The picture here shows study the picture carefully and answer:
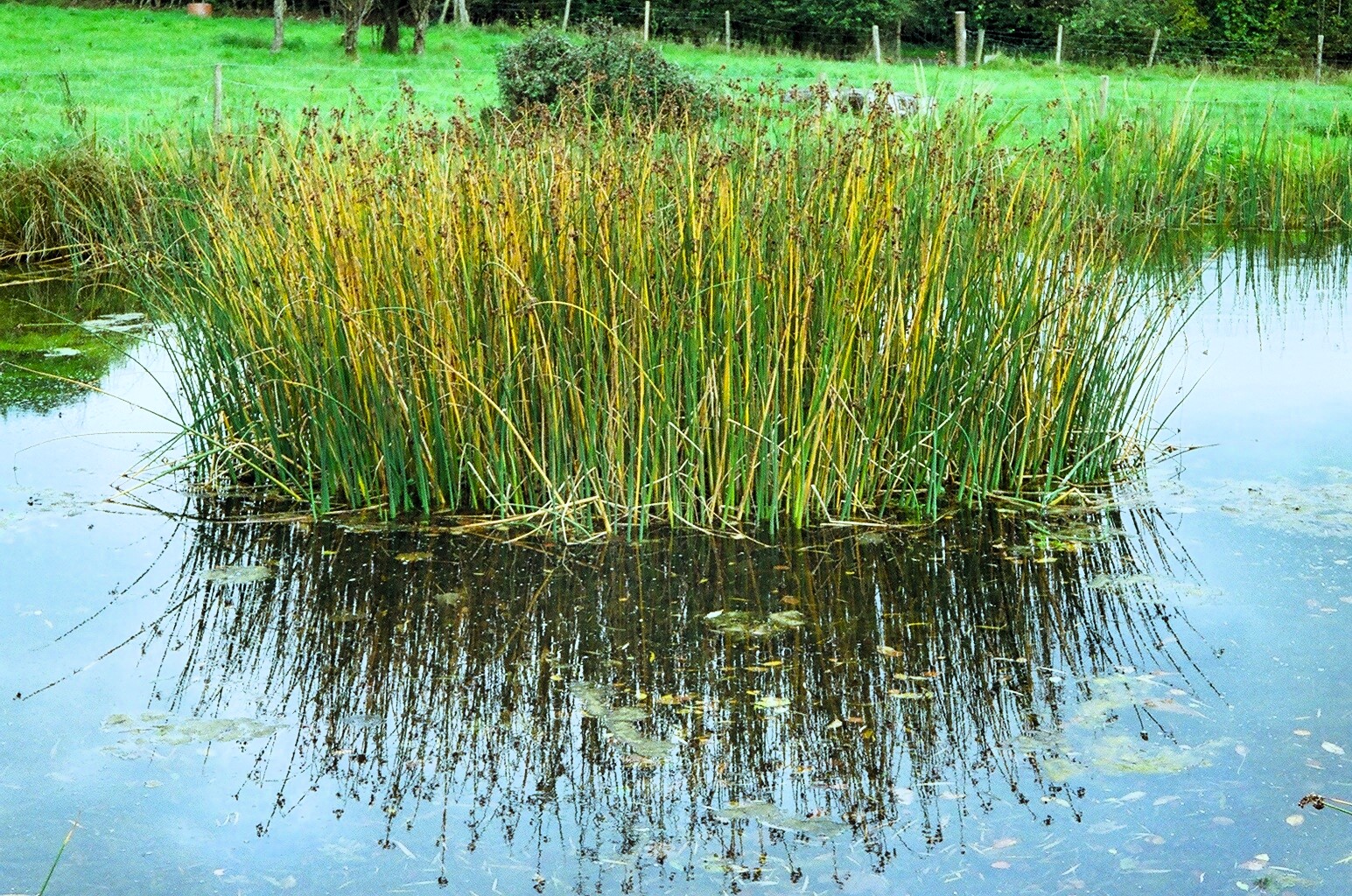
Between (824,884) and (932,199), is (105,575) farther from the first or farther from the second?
(932,199)

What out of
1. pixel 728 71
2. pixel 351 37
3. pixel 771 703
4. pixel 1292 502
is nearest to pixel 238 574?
pixel 771 703

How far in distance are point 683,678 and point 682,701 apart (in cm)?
12

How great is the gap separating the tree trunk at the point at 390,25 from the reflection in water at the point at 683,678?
1992 centimetres

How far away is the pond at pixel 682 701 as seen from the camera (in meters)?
2.34

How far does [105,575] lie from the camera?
12.3 ft

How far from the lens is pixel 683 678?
3021 mm

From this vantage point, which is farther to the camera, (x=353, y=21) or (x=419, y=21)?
(x=419, y=21)

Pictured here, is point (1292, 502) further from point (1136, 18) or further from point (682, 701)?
point (1136, 18)

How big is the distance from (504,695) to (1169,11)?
29.6m

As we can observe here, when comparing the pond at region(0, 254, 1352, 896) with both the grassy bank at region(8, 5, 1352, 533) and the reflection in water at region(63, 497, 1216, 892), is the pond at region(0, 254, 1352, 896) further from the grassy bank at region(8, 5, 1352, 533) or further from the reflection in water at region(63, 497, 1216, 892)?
the grassy bank at region(8, 5, 1352, 533)

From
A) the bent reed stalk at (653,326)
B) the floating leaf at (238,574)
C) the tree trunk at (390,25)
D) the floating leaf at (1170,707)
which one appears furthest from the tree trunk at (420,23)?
the floating leaf at (1170,707)

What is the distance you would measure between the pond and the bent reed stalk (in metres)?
0.24

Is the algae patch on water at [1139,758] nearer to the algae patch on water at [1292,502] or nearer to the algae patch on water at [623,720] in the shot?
the algae patch on water at [623,720]

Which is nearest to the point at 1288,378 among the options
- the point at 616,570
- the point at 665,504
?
the point at 665,504
